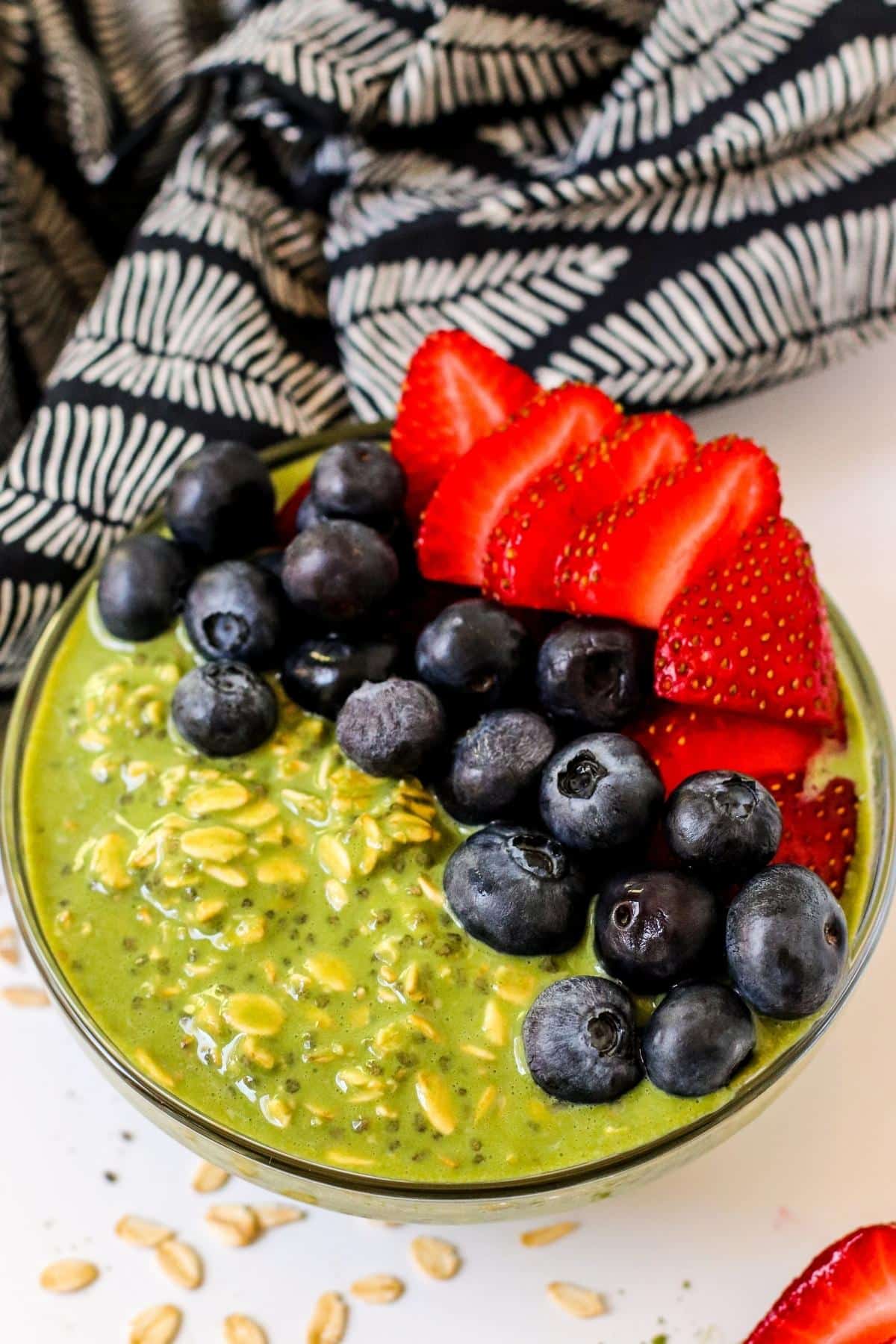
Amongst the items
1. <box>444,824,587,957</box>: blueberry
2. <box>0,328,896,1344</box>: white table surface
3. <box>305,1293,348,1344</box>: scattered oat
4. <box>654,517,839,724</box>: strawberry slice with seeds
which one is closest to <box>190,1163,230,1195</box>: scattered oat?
<box>0,328,896,1344</box>: white table surface

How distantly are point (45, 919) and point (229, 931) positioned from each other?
157 millimetres

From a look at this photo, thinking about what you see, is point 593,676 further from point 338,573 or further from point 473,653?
point 338,573

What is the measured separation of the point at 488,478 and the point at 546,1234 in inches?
26.3

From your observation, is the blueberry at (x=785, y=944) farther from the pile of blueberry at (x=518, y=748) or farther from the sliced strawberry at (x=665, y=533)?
the sliced strawberry at (x=665, y=533)

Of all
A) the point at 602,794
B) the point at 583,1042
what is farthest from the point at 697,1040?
the point at 602,794

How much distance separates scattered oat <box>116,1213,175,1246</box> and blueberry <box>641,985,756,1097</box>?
1.62 ft

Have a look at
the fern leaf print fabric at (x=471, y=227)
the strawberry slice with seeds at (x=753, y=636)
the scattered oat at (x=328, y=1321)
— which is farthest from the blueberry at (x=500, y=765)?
the fern leaf print fabric at (x=471, y=227)

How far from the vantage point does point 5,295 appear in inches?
64.7

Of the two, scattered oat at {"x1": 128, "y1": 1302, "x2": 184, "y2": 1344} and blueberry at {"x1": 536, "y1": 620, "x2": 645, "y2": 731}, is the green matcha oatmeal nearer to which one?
blueberry at {"x1": 536, "y1": 620, "x2": 645, "y2": 731}

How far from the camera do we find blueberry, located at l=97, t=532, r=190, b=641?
1127 mm

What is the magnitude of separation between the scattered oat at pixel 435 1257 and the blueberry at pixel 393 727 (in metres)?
0.42

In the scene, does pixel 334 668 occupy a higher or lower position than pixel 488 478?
lower

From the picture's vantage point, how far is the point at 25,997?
4.02 ft

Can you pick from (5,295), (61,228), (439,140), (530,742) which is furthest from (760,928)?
(61,228)
